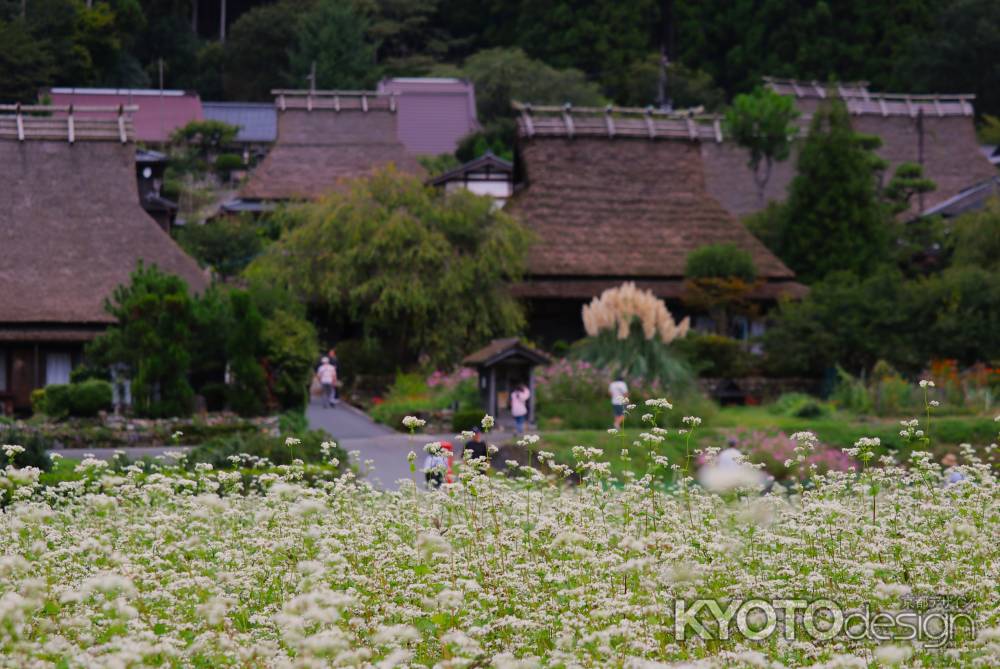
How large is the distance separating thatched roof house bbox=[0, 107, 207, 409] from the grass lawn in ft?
34.9

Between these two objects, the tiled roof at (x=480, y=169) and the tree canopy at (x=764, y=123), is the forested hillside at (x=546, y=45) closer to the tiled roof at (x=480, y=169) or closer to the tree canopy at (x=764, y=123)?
the tree canopy at (x=764, y=123)

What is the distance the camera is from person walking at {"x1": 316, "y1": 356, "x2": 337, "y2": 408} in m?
30.7

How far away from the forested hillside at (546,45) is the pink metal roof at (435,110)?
1540mm

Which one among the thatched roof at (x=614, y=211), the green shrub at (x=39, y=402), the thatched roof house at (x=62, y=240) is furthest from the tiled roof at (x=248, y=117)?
the green shrub at (x=39, y=402)

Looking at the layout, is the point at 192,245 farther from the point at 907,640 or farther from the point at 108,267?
the point at 907,640

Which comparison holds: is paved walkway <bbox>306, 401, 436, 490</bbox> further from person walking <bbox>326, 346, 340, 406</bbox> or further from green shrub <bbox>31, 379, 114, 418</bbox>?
green shrub <bbox>31, 379, 114, 418</bbox>

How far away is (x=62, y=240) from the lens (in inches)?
1282

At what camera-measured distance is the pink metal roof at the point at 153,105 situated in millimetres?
59312

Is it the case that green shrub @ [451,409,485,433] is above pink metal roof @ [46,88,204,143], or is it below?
below

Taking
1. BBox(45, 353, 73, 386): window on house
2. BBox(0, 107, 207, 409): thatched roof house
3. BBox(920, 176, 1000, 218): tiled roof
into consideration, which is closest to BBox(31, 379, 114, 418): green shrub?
BBox(0, 107, 207, 409): thatched roof house

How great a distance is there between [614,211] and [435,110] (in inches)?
946

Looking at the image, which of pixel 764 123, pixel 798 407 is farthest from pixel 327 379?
pixel 764 123

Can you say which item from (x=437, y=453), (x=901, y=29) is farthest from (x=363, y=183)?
(x=901, y=29)

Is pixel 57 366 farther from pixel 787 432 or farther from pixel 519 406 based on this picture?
pixel 787 432
